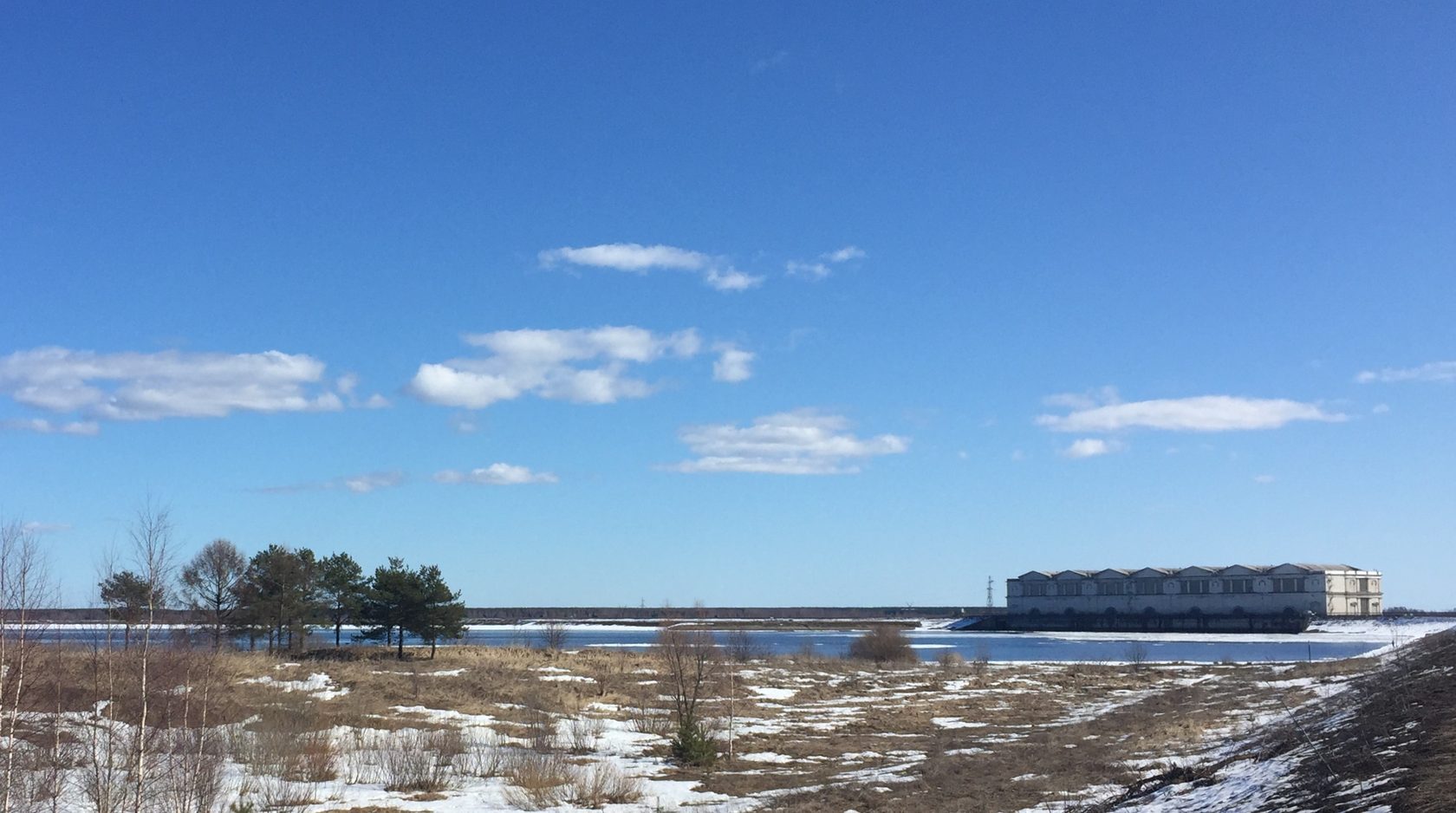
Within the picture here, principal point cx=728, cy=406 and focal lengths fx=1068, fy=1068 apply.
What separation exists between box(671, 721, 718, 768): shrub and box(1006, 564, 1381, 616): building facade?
138 meters

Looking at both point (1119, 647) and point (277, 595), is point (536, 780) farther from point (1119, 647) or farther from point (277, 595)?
point (1119, 647)

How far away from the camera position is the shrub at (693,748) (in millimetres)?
29656

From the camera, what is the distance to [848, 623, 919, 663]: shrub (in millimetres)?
78750

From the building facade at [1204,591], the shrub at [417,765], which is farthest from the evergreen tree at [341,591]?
the building facade at [1204,591]

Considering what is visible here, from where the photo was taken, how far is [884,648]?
79.5m

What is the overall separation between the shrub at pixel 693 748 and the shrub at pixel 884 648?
49.6m

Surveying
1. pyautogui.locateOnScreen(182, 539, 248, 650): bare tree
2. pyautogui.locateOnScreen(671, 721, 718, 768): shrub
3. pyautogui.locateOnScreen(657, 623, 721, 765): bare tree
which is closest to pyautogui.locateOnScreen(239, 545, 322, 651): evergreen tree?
pyautogui.locateOnScreen(182, 539, 248, 650): bare tree

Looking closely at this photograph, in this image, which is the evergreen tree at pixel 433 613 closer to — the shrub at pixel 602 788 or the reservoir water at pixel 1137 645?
the reservoir water at pixel 1137 645

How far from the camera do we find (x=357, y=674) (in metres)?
49.7

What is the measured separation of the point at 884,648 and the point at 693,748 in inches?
2046

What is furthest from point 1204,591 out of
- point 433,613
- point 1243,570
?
point 433,613

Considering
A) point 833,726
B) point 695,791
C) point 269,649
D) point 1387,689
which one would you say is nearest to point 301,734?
point 695,791

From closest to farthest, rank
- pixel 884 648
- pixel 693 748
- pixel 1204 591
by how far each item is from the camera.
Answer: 1. pixel 693 748
2. pixel 884 648
3. pixel 1204 591

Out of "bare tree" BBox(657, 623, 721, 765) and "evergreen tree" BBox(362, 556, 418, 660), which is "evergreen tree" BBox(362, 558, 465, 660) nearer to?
"evergreen tree" BBox(362, 556, 418, 660)
